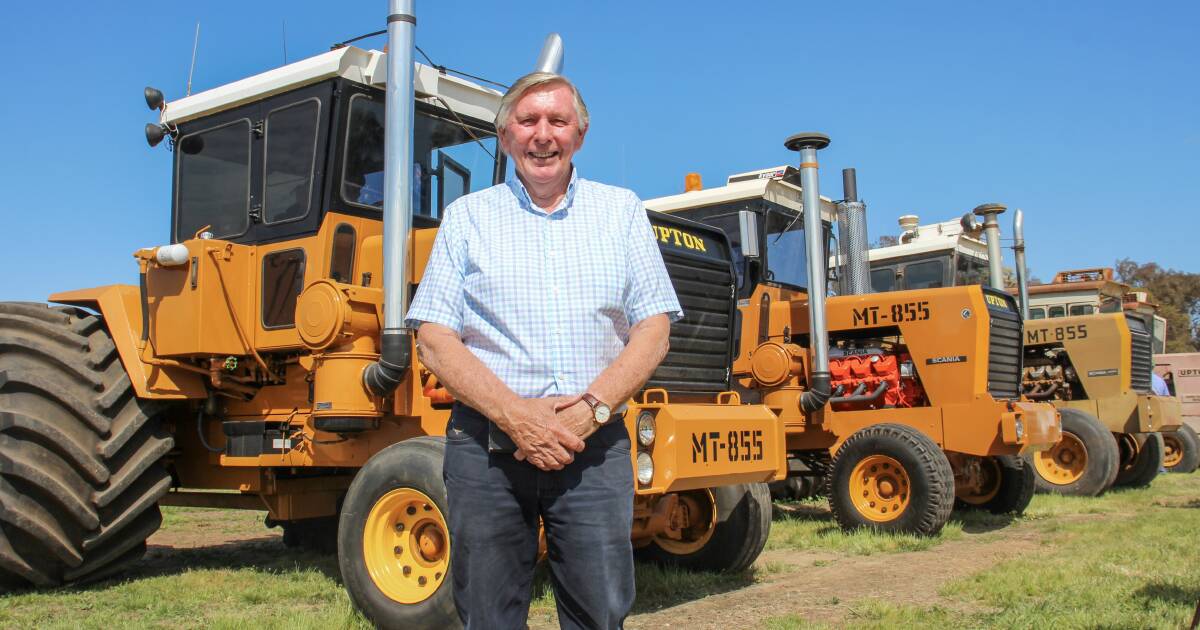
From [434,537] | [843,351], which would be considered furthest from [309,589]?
[843,351]

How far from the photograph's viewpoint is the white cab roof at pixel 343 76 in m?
5.74

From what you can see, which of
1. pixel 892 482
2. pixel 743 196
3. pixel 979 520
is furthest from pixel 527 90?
pixel 979 520

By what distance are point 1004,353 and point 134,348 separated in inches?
259

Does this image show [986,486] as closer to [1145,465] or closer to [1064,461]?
[1064,461]

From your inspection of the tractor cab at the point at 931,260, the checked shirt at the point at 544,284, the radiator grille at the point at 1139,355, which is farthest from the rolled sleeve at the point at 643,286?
the radiator grille at the point at 1139,355

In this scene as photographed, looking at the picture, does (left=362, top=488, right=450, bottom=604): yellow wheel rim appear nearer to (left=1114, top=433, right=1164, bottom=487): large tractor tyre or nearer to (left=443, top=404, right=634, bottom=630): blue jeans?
(left=443, top=404, right=634, bottom=630): blue jeans

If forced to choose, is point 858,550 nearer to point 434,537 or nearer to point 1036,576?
point 1036,576

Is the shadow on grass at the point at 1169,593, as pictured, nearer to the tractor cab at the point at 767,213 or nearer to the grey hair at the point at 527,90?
the grey hair at the point at 527,90

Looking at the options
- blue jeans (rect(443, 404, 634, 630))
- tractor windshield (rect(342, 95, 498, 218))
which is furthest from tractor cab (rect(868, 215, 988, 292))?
blue jeans (rect(443, 404, 634, 630))

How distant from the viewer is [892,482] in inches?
296

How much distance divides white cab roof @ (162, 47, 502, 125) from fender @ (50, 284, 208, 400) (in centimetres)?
113

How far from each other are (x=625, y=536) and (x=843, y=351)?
7023 millimetres

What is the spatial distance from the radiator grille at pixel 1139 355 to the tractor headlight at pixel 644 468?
350 inches

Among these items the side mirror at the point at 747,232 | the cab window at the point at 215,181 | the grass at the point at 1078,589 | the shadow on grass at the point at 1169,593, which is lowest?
the grass at the point at 1078,589
